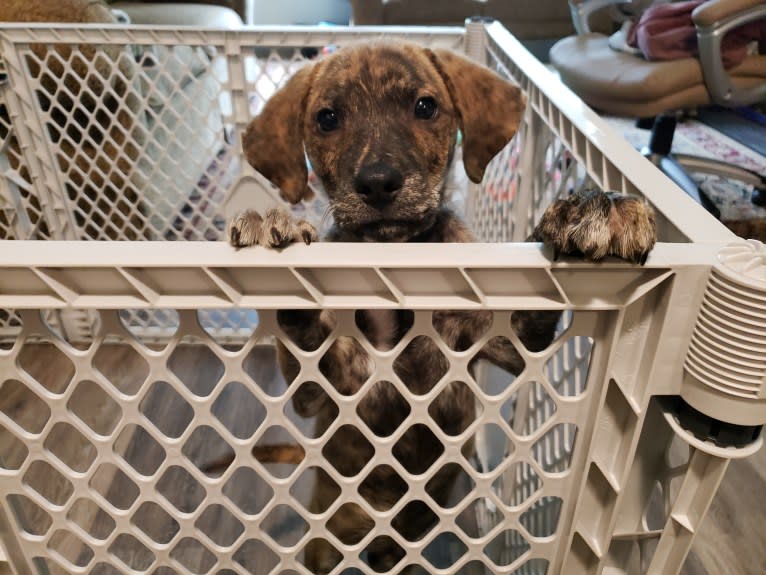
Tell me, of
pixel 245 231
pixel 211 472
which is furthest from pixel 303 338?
pixel 211 472

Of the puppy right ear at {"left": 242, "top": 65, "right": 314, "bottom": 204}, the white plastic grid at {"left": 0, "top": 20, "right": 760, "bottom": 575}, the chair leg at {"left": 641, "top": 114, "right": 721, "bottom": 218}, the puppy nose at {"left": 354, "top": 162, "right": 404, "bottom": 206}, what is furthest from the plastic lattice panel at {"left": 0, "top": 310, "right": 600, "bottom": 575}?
the chair leg at {"left": 641, "top": 114, "right": 721, "bottom": 218}

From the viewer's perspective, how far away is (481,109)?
3.87 ft

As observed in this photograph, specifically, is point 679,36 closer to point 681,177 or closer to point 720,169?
point 681,177

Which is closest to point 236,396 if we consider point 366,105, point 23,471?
point 366,105

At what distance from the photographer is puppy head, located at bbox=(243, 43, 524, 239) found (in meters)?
1.13

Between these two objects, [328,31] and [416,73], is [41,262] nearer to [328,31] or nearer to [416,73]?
[416,73]

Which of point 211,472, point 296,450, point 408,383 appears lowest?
point 211,472

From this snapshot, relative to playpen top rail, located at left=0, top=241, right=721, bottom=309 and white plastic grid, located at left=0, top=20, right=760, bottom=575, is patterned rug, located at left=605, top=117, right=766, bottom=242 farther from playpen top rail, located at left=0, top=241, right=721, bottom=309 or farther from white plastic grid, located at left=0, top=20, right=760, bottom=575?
playpen top rail, located at left=0, top=241, right=721, bottom=309

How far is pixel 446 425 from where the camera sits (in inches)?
45.3

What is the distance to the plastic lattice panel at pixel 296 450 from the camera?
65 centimetres

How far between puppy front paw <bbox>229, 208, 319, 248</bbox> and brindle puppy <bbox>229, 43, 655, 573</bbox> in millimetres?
294

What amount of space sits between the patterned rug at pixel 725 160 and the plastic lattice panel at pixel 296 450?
174 centimetres

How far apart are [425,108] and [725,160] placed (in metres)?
2.89

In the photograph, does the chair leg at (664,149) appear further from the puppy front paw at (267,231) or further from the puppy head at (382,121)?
the puppy front paw at (267,231)
